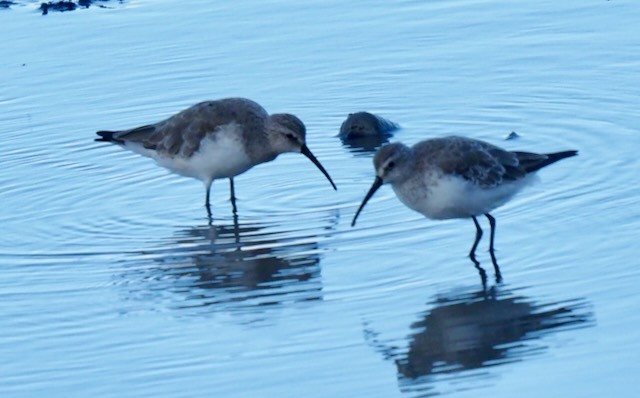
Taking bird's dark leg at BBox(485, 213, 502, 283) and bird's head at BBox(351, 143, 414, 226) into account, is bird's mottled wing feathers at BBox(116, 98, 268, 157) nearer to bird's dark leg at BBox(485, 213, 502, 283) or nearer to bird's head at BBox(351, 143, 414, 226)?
bird's head at BBox(351, 143, 414, 226)

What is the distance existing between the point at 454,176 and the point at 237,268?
6.35ft

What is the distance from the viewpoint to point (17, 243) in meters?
12.4

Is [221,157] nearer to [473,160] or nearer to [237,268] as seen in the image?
[237,268]

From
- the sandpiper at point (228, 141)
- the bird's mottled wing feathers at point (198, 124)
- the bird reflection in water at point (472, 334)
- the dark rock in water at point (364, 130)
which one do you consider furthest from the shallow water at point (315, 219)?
the bird's mottled wing feathers at point (198, 124)

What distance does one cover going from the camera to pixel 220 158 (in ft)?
44.5

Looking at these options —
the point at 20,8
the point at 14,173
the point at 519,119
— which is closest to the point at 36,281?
the point at 14,173

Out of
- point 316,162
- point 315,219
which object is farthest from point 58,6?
point 315,219

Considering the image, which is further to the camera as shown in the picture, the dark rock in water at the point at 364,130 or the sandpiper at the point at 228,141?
the dark rock in water at the point at 364,130

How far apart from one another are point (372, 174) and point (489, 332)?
15.1 feet

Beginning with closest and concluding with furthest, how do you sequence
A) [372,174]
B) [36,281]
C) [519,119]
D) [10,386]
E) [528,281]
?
[10,386]
[528,281]
[36,281]
[372,174]
[519,119]

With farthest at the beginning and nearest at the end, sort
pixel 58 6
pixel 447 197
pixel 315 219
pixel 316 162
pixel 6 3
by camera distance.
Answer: pixel 6 3, pixel 58 6, pixel 316 162, pixel 315 219, pixel 447 197

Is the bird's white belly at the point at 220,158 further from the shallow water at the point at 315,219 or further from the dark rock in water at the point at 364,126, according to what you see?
the dark rock in water at the point at 364,126

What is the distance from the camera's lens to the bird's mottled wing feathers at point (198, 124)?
13703 millimetres

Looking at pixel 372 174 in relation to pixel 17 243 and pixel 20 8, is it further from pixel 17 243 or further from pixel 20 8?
pixel 20 8
